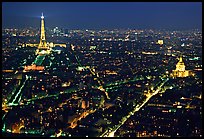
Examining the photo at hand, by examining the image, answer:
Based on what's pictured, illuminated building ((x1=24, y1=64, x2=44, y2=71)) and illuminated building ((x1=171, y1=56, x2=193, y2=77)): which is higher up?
illuminated building ((x1=171, y1=56, x2=193, y2=77))

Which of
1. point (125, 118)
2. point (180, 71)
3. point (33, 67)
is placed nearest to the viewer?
point (125, 118)

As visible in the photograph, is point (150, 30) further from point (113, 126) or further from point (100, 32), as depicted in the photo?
point (113, 126)

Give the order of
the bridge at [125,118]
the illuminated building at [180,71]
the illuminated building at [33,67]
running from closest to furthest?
the bridge at [125,118] < the illuminated building at [180,71] < the illuminated building at [33,67]

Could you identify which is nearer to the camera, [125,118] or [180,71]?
[125,118]

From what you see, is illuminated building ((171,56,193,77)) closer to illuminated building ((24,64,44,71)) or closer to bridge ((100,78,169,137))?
bridge ((100,78,169,137))

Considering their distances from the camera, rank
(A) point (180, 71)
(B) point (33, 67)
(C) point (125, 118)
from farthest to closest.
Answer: (B) point (33, 67)
(A) point (180, 71)
(C) point (125, 118)

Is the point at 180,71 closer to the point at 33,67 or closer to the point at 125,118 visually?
the point at 125,118

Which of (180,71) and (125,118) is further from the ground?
(180,71)

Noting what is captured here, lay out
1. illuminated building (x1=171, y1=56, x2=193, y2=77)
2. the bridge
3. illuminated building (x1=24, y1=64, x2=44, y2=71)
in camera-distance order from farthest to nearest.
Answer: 1. illuminated building (x1=24, y1=64, x2=44, y2=71)
2. illuminated building (x1=171, y1=56, x2=193, y2=77)
3. the bridge

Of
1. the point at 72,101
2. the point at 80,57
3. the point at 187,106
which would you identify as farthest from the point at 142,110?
the point at 80,57

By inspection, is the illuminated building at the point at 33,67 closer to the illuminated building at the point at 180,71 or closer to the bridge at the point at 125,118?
the bridge at the point at 125,118

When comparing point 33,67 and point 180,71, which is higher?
point 180,71
